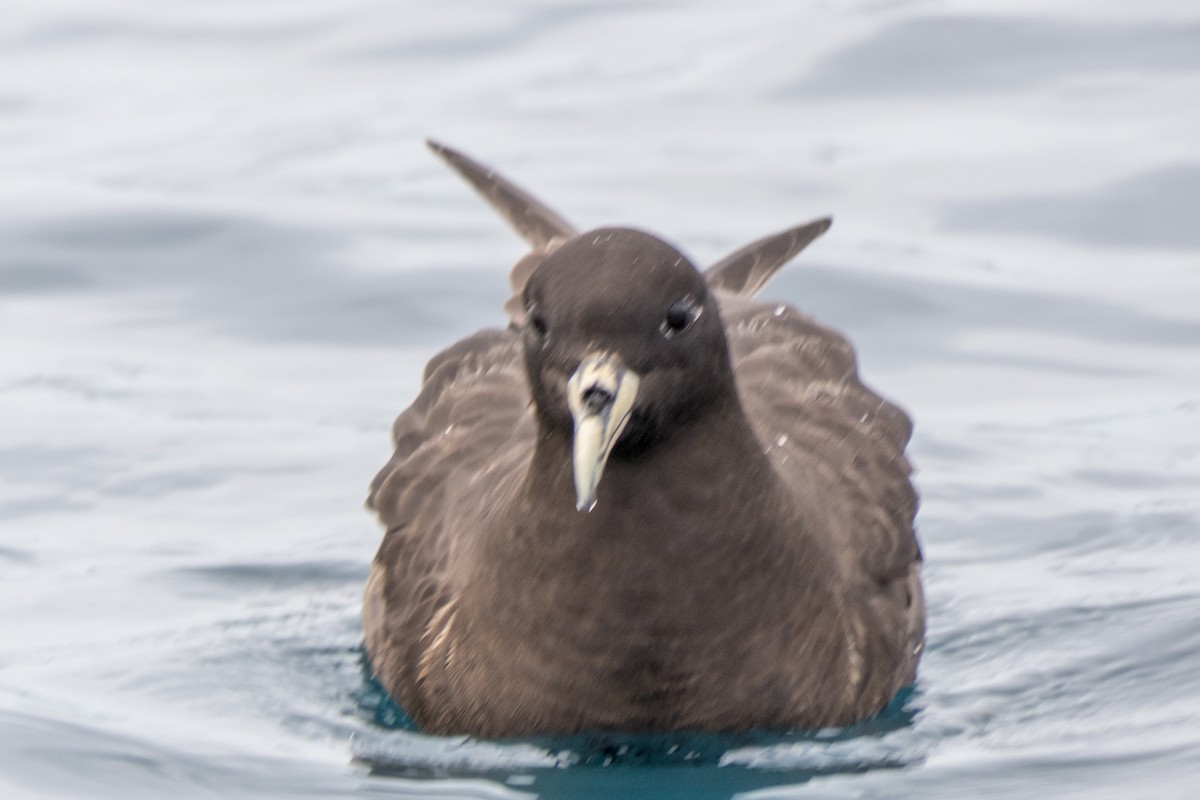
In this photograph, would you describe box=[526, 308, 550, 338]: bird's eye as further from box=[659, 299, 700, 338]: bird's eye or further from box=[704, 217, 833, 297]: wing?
box=[704, 217, 833, 297]: wing

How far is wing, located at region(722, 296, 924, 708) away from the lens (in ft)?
21.4

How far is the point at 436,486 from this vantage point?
22.9 feet

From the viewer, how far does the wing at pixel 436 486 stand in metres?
6.55

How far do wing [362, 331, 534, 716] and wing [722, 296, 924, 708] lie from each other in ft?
2.30

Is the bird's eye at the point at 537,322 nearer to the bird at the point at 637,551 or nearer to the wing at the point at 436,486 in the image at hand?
the bird at the point at 637,551

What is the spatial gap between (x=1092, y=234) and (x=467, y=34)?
4.68 metres

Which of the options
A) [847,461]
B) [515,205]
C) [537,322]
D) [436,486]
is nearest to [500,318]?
[515,205]

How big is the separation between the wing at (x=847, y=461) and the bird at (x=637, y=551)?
1 cm

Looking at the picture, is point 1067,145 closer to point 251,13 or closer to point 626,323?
point 251,13

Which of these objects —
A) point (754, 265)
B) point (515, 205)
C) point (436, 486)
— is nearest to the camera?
point (436, 486)

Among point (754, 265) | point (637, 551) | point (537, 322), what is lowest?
point (637, 551)

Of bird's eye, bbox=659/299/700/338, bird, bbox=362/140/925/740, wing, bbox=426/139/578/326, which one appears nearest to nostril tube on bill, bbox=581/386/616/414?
bird, bbox=362/140/925/740

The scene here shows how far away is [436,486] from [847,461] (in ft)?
3.85

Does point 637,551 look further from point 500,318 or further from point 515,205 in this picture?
point 500,318
